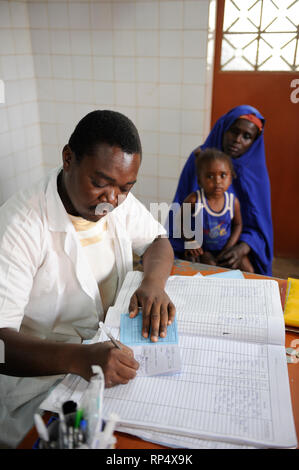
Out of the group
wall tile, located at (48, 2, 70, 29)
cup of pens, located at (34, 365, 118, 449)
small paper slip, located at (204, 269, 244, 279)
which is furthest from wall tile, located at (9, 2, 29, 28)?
cup of pens, located at (34, 365, 118, 449)

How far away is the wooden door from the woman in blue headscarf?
61 cm

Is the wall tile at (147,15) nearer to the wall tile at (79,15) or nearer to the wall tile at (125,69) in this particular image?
the wall tile at (125,69)

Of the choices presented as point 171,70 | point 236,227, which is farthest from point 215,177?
point 171,70

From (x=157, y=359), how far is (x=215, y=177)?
4.33 feet

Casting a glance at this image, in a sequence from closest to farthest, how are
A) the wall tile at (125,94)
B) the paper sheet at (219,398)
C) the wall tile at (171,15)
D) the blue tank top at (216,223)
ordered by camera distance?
the paper sheet at (219,398), the blue tank top at (216,223), the wall tile at (171,15), the wall tile at (125,94)

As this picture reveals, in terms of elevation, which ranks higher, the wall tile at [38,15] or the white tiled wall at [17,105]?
the wall tile at [38,15]

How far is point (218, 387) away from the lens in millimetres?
820

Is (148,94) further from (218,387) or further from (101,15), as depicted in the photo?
(218,387)

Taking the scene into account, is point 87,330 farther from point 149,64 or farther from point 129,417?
point 149,64

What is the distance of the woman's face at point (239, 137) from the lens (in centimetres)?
219

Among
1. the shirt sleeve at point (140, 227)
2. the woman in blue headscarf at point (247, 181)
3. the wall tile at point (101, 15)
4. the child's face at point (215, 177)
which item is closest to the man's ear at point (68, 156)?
the shirt sleeve at point (140, 227)

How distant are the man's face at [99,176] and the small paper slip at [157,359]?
0.38 metres

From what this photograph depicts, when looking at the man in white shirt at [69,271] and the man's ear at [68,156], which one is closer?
the man in white shirt at [69,271]

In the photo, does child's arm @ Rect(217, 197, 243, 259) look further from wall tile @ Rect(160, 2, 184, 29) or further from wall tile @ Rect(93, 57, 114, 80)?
wall tile @ Rect(93, 57, 114, 80)
